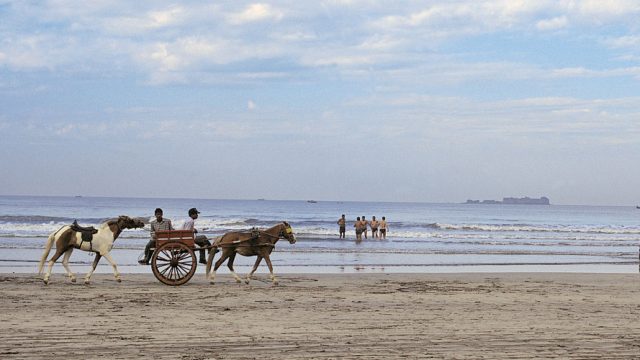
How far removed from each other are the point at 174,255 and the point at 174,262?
5.2 inches

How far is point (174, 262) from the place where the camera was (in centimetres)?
1525

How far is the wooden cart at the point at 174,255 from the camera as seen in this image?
15.0 metres

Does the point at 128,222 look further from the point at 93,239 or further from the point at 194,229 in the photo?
the point at 194,229

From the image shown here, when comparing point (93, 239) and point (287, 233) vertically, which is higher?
point (287, 233)

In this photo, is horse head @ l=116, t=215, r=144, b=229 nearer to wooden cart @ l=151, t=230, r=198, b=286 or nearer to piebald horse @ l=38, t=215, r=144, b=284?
piebald horse @ l=38, t=215, r=144, b=284

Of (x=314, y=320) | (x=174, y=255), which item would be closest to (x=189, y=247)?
(x=174, y=255)

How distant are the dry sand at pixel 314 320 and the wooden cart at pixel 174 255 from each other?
0.78 feet

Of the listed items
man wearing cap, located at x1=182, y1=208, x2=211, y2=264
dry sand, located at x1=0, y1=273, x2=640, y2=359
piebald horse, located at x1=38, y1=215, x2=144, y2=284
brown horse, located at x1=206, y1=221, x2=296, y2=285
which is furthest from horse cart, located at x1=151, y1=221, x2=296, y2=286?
piebald horse, located at x1=38, y1=215, x2=144, y2=284

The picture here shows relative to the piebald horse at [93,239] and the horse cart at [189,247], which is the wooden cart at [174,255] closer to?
the horse cart at [189,247]

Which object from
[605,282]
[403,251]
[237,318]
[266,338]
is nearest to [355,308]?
[237,318]

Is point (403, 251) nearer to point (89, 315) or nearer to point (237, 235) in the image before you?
point (237, 235)

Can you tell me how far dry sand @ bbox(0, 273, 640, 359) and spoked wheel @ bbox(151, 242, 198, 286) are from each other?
22 cm

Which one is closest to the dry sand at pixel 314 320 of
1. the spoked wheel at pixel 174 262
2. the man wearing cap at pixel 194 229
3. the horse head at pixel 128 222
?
the spoked wheel at pixel 174 262

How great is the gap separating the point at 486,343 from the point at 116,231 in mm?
8383
